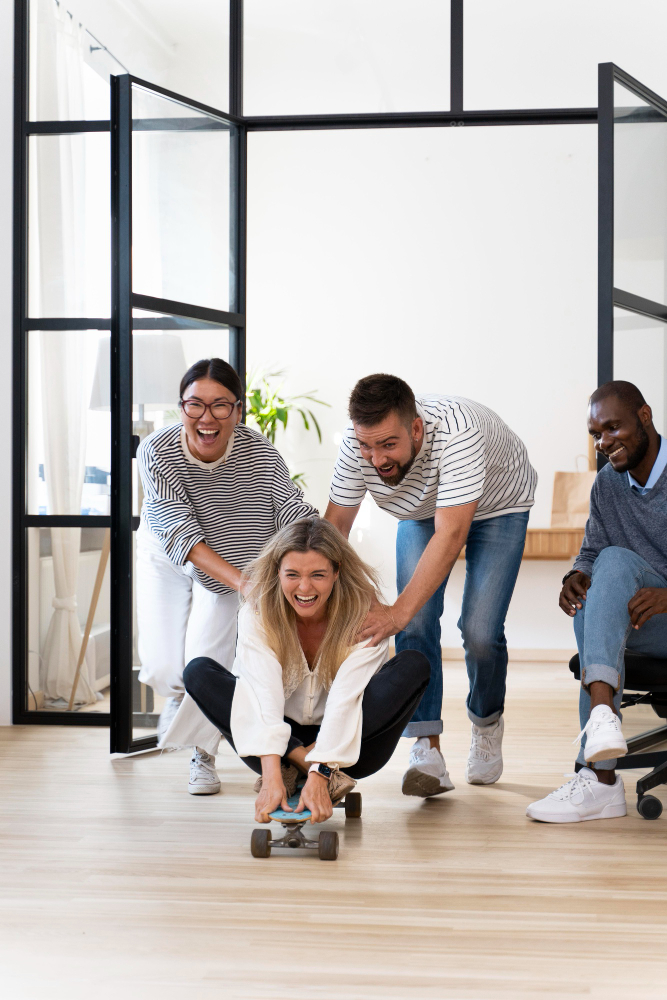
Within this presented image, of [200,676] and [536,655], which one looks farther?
[536,655]

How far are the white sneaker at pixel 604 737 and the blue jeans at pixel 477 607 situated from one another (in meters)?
0.43

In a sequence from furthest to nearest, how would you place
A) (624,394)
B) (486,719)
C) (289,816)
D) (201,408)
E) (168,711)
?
(168,711)
(486,719)
(201,408)
(624,394)
(289,816)

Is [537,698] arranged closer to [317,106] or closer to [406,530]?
[406,530]

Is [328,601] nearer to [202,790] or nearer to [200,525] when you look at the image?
[200,525]

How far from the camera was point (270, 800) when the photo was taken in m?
2.04

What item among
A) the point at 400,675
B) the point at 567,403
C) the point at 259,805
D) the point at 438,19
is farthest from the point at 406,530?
the point at 567,403

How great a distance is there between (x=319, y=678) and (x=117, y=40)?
8.31ft

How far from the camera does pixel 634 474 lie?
2539mm

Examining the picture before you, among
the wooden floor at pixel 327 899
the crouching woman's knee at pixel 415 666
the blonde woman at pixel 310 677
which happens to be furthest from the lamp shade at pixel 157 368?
the crouching woman's knee at pixel 415 666

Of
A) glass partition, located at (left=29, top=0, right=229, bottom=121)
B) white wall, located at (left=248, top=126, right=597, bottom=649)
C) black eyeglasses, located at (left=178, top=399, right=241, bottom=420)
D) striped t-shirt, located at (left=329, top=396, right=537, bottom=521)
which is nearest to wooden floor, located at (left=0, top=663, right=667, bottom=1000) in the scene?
striped t-shirt, located at (left=329, top=396, right=537, bottom=521)

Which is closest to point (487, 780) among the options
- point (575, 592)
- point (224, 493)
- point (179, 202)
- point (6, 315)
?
point (575, 592)

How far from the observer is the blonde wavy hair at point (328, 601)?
2223mm

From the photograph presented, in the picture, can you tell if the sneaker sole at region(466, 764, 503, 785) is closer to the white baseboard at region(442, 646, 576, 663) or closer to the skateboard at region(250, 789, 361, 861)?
the skateboard at region(250, 789, 361, 861)

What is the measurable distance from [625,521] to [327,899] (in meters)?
1.23
